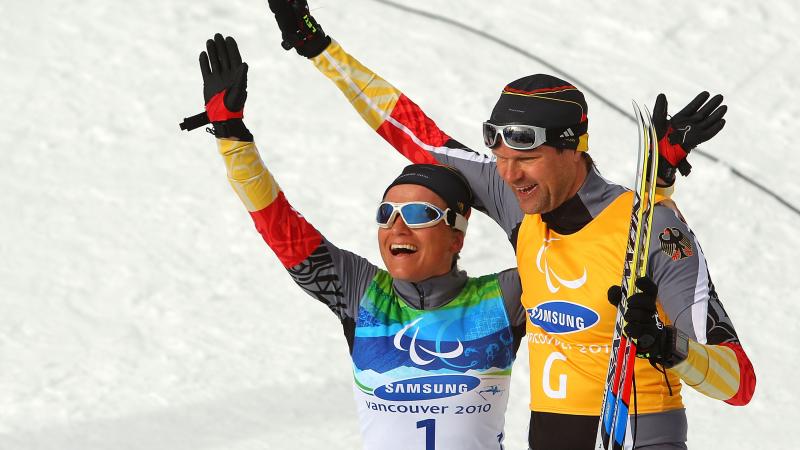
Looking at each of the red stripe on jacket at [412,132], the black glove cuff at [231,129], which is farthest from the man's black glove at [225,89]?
the red stripe on jacket at [412,132]

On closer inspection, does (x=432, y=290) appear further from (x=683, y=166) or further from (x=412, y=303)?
(x=683, y=166)

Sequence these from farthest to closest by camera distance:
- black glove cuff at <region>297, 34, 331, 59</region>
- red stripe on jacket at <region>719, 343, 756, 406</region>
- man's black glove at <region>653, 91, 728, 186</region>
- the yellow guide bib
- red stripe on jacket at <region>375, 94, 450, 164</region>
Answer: black glove cuff at <region>297, 34, 331, 59</region>, red stripe on jacket at <region>375, 94, 450, 164</region>, man's black glove at <region>653, 91, 728, 186</region>, the yellow guide bib, red stripe on jacket at <region>719, 343, 756, 406</region>

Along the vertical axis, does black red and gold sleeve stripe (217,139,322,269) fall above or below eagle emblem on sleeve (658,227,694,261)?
above

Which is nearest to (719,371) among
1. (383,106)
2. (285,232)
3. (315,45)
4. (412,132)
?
(285,232)

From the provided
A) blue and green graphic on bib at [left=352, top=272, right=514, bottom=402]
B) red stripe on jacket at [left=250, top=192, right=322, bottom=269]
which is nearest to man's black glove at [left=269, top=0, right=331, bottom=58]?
red stripe on jacket at [left=250, top=192, right=322, bottom=269]

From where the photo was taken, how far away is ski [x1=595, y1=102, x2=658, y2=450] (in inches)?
135

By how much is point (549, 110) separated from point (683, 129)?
48 centimetres

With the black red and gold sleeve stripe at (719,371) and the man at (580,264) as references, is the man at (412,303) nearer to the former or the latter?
the man at (580,264)

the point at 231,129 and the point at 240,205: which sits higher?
the point at 240,205

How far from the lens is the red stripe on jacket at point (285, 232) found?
13.3ft

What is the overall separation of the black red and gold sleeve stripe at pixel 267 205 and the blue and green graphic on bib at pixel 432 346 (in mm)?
301

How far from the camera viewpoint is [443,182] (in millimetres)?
4059

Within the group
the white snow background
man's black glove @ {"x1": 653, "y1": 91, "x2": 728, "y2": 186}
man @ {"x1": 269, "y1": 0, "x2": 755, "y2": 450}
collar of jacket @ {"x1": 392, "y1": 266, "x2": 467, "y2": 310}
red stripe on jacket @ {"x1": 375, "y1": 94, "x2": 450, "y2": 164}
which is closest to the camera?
man @ {"x1": 269, "y1": 0, "x2": 755, "y2": 450}

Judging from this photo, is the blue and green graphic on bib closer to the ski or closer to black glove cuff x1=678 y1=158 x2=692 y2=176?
the ski
